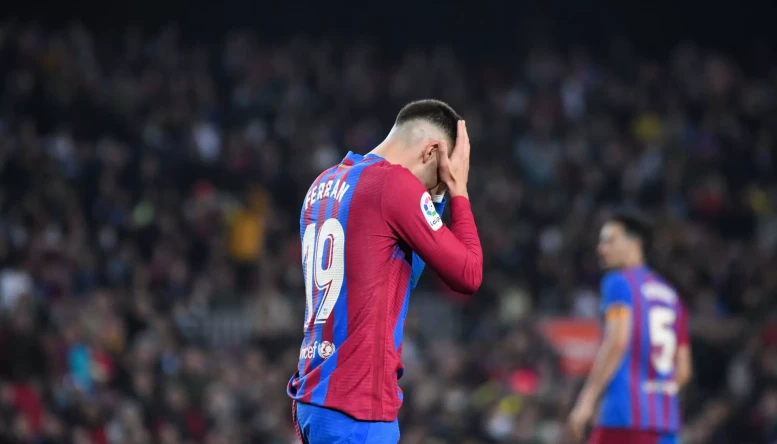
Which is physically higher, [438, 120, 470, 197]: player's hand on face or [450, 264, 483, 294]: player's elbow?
[438, 120, 470, 197]: player's hand on face

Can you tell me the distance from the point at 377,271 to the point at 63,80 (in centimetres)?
1412

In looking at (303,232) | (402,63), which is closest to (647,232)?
(303,232)

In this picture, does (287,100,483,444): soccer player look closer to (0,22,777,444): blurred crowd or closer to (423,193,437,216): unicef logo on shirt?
(423,193,437,216): unicef logo on shirt

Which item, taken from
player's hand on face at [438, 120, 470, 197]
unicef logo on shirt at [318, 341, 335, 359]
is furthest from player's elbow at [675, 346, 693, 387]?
unicef logo on shirt at [318, 341, 335, 359]

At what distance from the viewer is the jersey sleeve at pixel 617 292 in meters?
6.81

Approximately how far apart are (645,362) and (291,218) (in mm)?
9847

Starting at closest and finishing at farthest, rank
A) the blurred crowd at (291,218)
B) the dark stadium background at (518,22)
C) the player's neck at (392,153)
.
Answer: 1. the player's neck at (392,153)
2. the blurred crowd at (291,218)
3. the dark stadium background at (518,22)

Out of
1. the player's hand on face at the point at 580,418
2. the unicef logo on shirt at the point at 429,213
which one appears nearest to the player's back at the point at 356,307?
the unicef logo on shirt at the point at 429,213

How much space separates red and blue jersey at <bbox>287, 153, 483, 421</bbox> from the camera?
369 cm

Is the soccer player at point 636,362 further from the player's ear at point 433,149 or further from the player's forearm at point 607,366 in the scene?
the player's ear at point 433,149

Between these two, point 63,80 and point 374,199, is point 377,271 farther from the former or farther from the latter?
point 63,80

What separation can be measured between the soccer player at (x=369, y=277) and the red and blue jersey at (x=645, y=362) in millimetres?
3254

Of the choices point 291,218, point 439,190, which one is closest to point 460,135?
point 439,190

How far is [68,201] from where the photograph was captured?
46.3 ft
